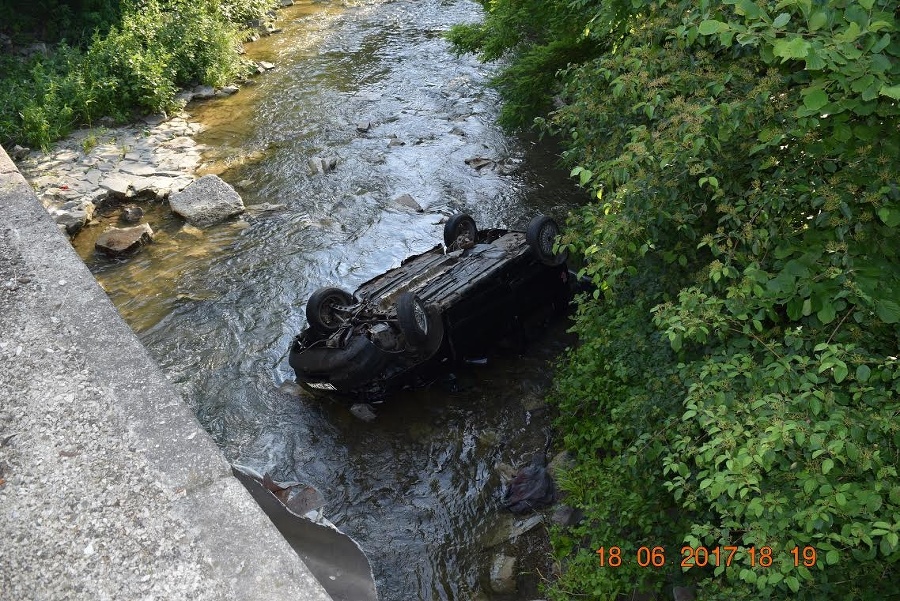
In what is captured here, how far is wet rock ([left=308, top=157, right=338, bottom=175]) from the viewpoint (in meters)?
13.2

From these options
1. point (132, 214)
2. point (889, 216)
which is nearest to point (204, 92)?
point (132, 214)

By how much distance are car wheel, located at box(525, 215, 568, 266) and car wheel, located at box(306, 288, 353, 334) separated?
89.5 inches

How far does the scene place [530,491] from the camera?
672 centimetres

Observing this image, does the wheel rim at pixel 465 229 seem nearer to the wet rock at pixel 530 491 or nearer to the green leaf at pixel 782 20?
the wet rock at pixel 530 491

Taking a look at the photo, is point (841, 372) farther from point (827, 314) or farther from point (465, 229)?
point (465, 229)

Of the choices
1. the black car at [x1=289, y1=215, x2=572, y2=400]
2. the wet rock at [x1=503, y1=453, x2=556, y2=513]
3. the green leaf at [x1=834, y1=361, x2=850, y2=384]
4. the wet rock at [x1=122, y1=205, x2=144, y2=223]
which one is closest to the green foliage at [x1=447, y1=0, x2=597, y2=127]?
the black car at [x1=289, y1=215, x2=572, y2=400]

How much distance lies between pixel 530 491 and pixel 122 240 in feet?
25.3

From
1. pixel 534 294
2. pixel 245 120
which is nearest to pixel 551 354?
pixel 534 294

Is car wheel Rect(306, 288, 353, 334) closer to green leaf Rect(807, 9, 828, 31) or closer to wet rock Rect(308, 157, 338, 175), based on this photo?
wet rock Rect(308, 157, 338, 175)

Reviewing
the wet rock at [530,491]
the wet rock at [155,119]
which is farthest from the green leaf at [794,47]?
the wet rock at [155,119]

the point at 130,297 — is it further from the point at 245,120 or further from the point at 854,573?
the point at 854,573

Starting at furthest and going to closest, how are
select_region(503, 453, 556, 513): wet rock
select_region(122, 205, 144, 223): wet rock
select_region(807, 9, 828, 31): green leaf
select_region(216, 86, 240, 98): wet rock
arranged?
select_region(216, 86, 240, 98): wet rock
select_region(122, 205, 144, 223): wet rock
select_region(503, 453, 556, 513): wet rock
select_region(807, 9, 828, 31): green leaf

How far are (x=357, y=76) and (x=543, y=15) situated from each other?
26.6 ft

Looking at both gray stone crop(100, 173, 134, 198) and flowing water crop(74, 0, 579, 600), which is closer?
flowing water crop(74, 0, 579, 600)
